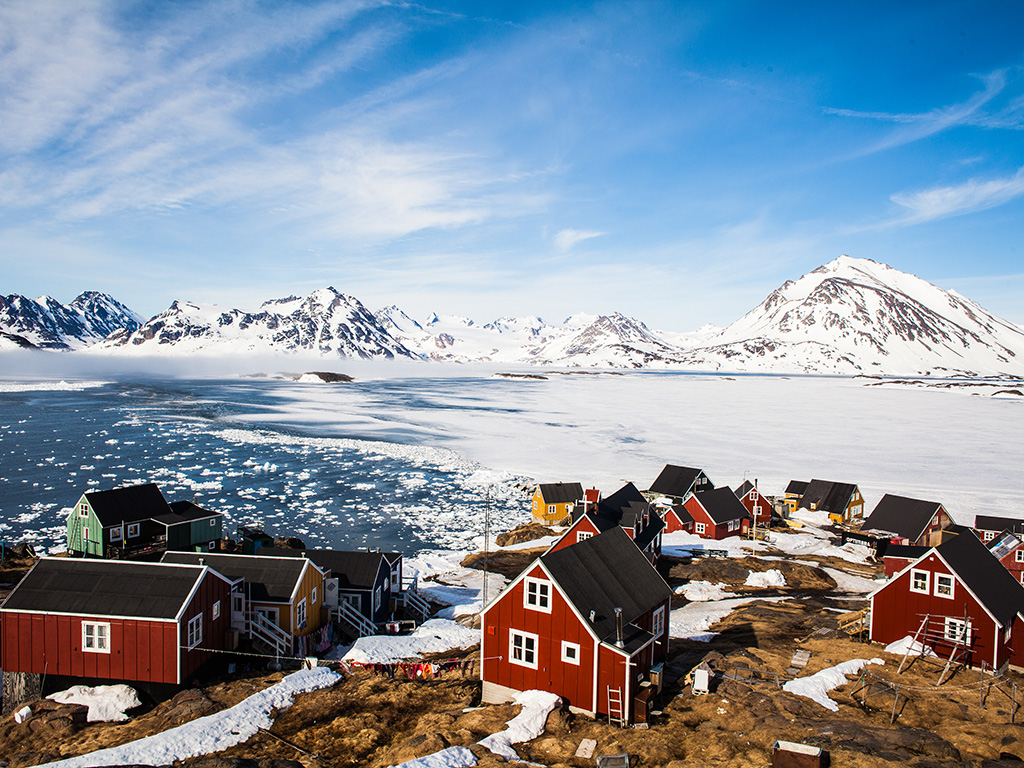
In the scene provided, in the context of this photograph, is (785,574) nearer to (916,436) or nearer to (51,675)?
(51,675)

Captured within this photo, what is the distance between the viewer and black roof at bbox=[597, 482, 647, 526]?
39.5 meters

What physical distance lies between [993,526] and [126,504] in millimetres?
57301

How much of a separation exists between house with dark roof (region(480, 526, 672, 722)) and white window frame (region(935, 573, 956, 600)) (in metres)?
11.8

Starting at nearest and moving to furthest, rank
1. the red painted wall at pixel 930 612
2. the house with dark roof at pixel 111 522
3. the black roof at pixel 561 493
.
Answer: the red painted wall at pixel 930 612
the house with dark roof at pixel 111 522
the black roof at pixel 561 493

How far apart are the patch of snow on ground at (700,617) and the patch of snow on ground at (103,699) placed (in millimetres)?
21658

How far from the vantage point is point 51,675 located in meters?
22.2

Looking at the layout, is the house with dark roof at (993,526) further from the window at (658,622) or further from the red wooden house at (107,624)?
the red wooden house at (107,624)

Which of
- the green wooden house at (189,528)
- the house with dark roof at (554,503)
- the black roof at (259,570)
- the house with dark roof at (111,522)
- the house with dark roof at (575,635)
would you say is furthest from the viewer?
the house with dark roof at (554,503)

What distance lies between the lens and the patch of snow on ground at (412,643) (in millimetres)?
25188

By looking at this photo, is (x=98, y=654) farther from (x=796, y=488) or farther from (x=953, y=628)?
(x=796, y=488)

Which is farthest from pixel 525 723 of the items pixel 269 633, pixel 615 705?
pixel 269 633

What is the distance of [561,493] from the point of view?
52375 millimetres

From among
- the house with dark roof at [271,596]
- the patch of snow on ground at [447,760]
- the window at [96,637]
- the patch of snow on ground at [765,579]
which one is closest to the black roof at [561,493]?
the patch of snow on ground at [765,579]

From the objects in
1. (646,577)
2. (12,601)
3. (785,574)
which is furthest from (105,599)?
(785,574)
